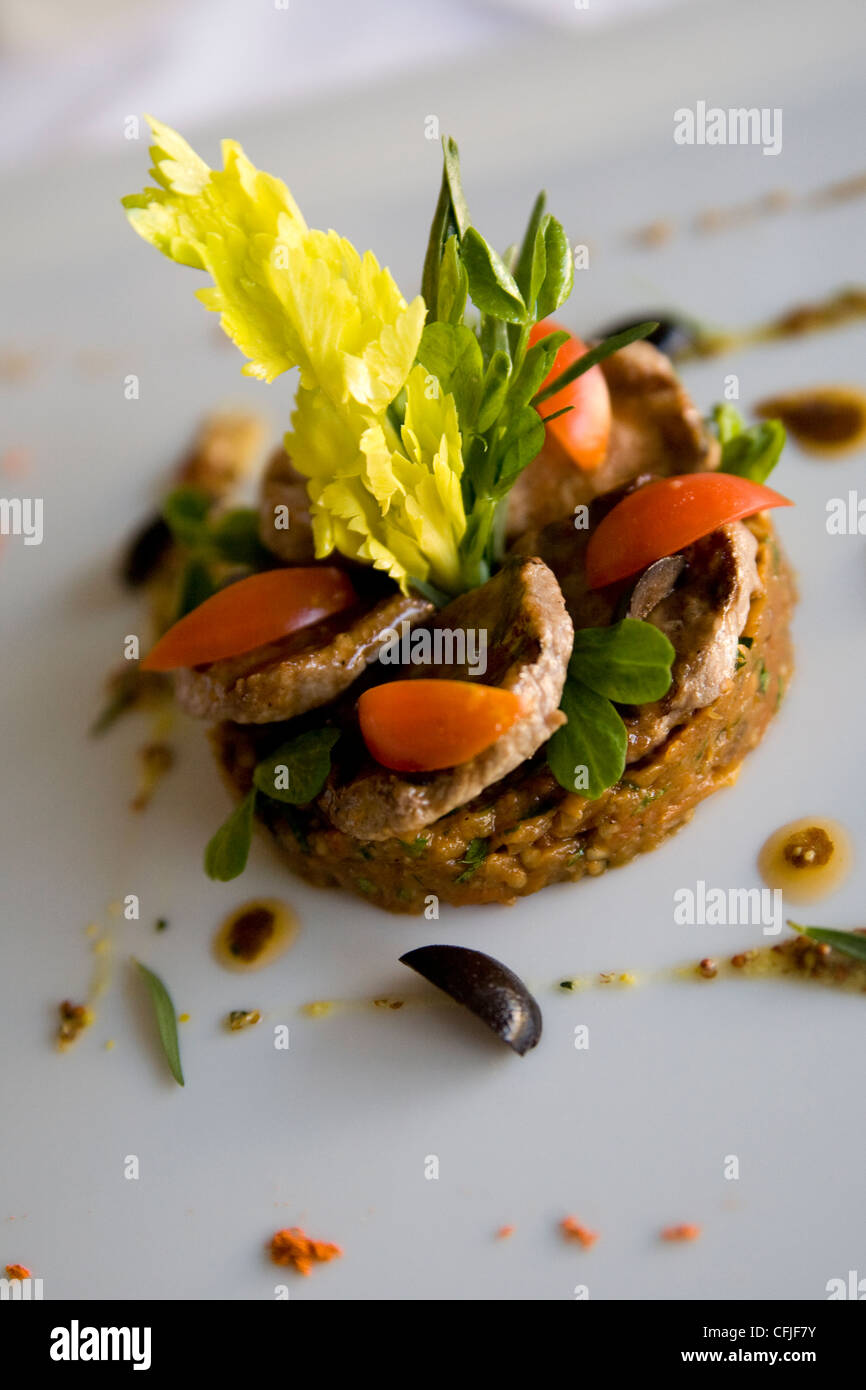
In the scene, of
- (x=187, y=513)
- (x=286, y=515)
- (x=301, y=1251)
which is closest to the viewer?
(x=301, y=1251)

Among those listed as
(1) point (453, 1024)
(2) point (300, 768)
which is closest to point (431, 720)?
(2) point (300, 768)

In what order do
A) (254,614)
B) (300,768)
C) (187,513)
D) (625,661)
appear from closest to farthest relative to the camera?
1. (625,661)
2. (300,768)
3. (254,614)
4. (187,513)

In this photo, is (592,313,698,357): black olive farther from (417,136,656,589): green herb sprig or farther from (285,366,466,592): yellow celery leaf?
(285,366,466,592): yellow celery leaf

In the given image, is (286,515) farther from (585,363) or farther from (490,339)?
(585,363)

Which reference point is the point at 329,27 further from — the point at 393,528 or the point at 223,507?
the point at 393,528

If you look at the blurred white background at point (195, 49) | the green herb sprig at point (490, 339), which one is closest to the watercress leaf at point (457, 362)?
the green herb sprig at point (490, 339)

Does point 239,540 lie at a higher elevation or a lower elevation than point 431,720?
higher
